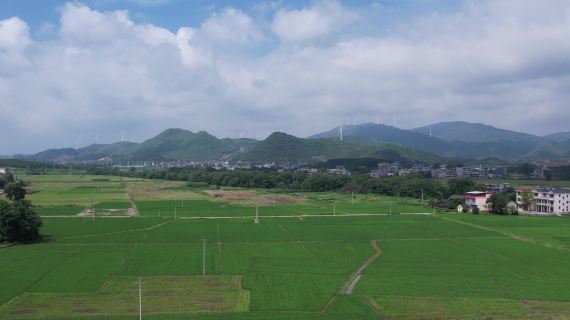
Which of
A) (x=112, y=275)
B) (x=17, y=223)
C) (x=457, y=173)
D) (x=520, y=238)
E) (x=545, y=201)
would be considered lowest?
(x=112, y=275)

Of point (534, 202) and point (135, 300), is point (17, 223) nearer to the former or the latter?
point (135, 300)

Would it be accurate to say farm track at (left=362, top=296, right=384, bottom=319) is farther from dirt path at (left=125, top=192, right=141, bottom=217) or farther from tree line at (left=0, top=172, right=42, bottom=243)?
dirt path at (left=125, top=192, right=141, bottom=217)

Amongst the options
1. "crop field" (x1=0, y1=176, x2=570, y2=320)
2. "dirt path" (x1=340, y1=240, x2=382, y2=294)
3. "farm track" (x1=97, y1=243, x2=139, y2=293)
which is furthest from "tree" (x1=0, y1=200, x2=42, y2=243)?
"dirt path" (x1=340, y1=240, x2=382, y2=294)

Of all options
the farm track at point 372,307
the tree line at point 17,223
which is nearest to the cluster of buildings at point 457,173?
the tree line at point 17,223

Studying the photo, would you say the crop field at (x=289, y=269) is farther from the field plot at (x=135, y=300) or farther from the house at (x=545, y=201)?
the house at (x=545, y=201)

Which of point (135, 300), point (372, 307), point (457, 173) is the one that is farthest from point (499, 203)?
point (457, 173)

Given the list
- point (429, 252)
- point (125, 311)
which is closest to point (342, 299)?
point (125, 311)

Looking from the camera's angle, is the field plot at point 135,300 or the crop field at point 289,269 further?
the crop field at point 289,269

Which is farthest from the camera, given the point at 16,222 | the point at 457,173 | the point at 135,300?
the point at 457,173
